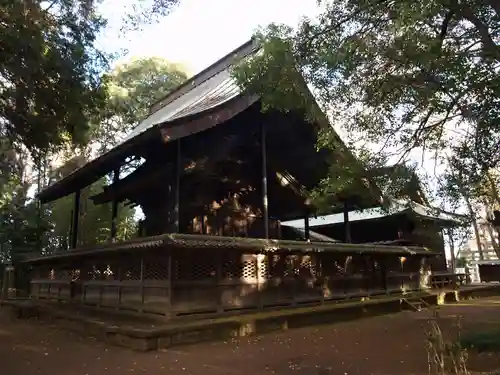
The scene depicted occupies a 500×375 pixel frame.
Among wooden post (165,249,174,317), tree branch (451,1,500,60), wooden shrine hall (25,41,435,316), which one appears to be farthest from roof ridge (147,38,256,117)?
tree branch (451,1,500,60)

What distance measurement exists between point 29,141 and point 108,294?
4173 mm

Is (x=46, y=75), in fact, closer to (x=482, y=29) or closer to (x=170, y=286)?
(x=170, y=286)

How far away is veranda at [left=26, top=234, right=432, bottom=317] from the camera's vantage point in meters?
8.69

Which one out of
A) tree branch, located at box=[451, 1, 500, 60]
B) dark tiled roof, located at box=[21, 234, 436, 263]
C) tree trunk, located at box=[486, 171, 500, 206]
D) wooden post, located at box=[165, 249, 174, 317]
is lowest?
wooden post, located at box=[165, 249, 174, 317]

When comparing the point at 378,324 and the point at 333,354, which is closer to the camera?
the point at 333,354

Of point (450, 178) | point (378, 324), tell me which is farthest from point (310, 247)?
point (450, 178)

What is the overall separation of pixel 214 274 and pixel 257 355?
2.77 m

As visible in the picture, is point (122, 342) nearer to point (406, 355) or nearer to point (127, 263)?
point (127, 263)

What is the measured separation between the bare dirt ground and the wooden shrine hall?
59.1 inches

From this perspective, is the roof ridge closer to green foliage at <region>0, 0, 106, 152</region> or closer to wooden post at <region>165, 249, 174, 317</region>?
green foliage at <region>0, 0, 106, 152</region>

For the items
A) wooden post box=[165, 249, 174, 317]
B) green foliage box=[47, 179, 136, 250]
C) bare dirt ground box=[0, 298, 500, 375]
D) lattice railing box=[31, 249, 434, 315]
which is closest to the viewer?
bare dirt ground box=[0, 298, 500, 375]

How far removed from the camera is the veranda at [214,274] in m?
8.69

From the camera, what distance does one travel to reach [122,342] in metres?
7.71

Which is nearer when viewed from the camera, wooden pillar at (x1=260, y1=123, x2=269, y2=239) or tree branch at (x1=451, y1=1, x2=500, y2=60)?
tree branch at (x1=451, y1=1, x2=500, y2=60)
